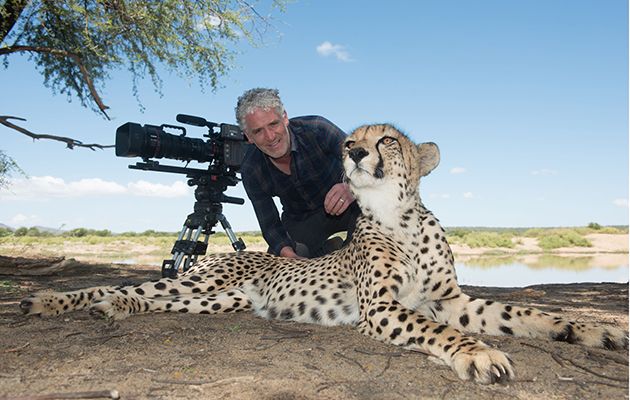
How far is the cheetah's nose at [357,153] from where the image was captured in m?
2.64

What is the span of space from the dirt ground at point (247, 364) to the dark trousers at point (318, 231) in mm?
1532

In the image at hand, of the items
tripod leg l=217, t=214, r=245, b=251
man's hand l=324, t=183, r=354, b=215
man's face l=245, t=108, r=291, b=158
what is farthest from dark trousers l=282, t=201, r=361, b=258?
man's hand l=324, t=183, r=354, b=215

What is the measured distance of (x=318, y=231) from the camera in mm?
4488

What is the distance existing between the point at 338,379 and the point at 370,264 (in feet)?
2.82

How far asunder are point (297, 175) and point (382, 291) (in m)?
1.87

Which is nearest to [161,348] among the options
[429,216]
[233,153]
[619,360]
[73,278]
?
[429,216]

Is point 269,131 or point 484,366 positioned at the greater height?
point 269,131

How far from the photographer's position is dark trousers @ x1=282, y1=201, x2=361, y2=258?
4.41m

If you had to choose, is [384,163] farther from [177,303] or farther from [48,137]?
[48,137]

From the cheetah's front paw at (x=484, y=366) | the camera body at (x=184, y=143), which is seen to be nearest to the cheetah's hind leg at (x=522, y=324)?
the cheetah's front paw at (x=484, y=366)

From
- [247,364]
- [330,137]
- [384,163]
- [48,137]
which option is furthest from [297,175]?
[48,137]

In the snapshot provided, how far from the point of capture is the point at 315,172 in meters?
4.25

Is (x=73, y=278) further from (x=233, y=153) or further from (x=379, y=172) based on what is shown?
(x=379, y=172)

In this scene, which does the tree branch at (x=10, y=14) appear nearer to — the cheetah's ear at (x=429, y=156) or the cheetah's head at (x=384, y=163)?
the cheetah's head at (x=384, y=163)
